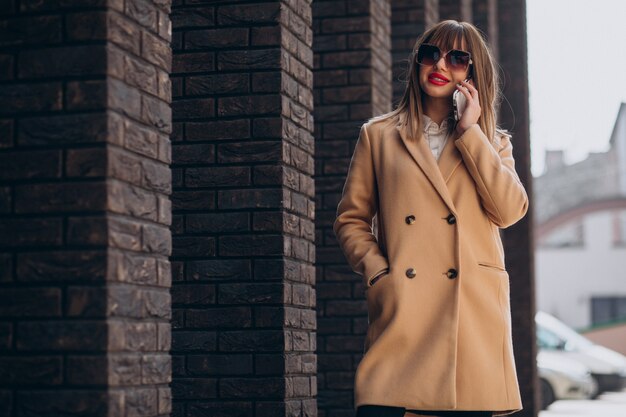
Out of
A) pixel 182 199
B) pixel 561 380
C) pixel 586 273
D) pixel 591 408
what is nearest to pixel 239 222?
pixel 182 199

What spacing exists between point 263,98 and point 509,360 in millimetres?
1487

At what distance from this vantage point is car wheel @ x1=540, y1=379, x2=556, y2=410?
53.7 feet

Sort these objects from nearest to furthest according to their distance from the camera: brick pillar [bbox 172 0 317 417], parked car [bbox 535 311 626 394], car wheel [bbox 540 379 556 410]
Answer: brick pillar [bbox 172 0 317 417] → car wheel [bbox 540 379 556 410] → parked car [bbox 535 311 626 394]

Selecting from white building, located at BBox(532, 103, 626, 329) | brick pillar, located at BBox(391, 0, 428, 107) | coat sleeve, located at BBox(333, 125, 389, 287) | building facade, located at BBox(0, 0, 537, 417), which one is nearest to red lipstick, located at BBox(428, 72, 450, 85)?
coat sleeve, located at BBox(333, 125, 389, 287)

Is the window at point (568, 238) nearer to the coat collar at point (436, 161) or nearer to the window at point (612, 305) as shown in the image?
the window at point (612, 305)

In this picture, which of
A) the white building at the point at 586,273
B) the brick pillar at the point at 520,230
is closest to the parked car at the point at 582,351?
the brick pillar at the point at 520,230

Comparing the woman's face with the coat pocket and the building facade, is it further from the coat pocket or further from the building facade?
the building facade

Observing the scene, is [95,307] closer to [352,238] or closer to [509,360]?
[352,238]

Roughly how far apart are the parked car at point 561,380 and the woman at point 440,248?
12741 mm

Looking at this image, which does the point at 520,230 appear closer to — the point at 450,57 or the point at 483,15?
the point at 483,15

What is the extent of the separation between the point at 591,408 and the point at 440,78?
1301 cm

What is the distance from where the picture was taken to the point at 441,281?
3891 mm

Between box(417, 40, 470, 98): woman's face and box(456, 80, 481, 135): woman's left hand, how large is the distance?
0.03m

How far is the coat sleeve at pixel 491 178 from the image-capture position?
390cm
